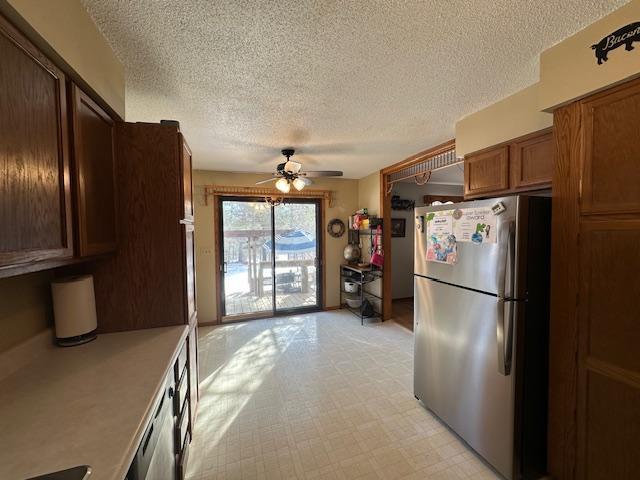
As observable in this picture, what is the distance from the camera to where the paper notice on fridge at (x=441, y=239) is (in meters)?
1.80

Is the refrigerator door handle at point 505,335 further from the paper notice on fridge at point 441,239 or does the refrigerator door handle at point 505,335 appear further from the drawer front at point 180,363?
the drawer front at point 180,363

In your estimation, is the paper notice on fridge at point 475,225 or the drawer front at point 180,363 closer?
the drawer front at point 180,363

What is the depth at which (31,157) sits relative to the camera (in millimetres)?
851

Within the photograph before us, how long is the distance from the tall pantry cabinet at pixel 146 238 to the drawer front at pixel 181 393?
33cm

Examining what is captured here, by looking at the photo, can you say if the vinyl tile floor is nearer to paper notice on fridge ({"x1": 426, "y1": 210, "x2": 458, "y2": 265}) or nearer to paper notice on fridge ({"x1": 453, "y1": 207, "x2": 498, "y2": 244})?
paper notice on fridge ({"x1": 426, "y1": 210, "x2": 458, "y2": 265})

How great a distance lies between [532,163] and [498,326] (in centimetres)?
111

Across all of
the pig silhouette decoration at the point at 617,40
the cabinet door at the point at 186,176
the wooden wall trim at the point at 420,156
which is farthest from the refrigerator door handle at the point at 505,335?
the cabinet door at the point at 186,176

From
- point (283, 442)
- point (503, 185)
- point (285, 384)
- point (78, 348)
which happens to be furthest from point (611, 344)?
point (78, 348)

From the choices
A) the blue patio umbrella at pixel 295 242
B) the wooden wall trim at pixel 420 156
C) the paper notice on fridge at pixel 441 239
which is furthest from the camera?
the blue patio umbrella at pixel 295 242

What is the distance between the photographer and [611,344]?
4.07ft

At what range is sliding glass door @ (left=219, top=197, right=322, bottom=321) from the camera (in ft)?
13.9

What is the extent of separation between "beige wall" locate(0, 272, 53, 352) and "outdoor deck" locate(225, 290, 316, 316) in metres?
2.97

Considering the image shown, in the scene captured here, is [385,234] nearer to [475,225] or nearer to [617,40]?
[475,225]

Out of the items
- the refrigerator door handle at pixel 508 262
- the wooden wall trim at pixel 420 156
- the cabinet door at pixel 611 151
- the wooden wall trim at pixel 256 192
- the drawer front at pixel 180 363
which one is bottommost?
the drawer front at pixel 180 363
